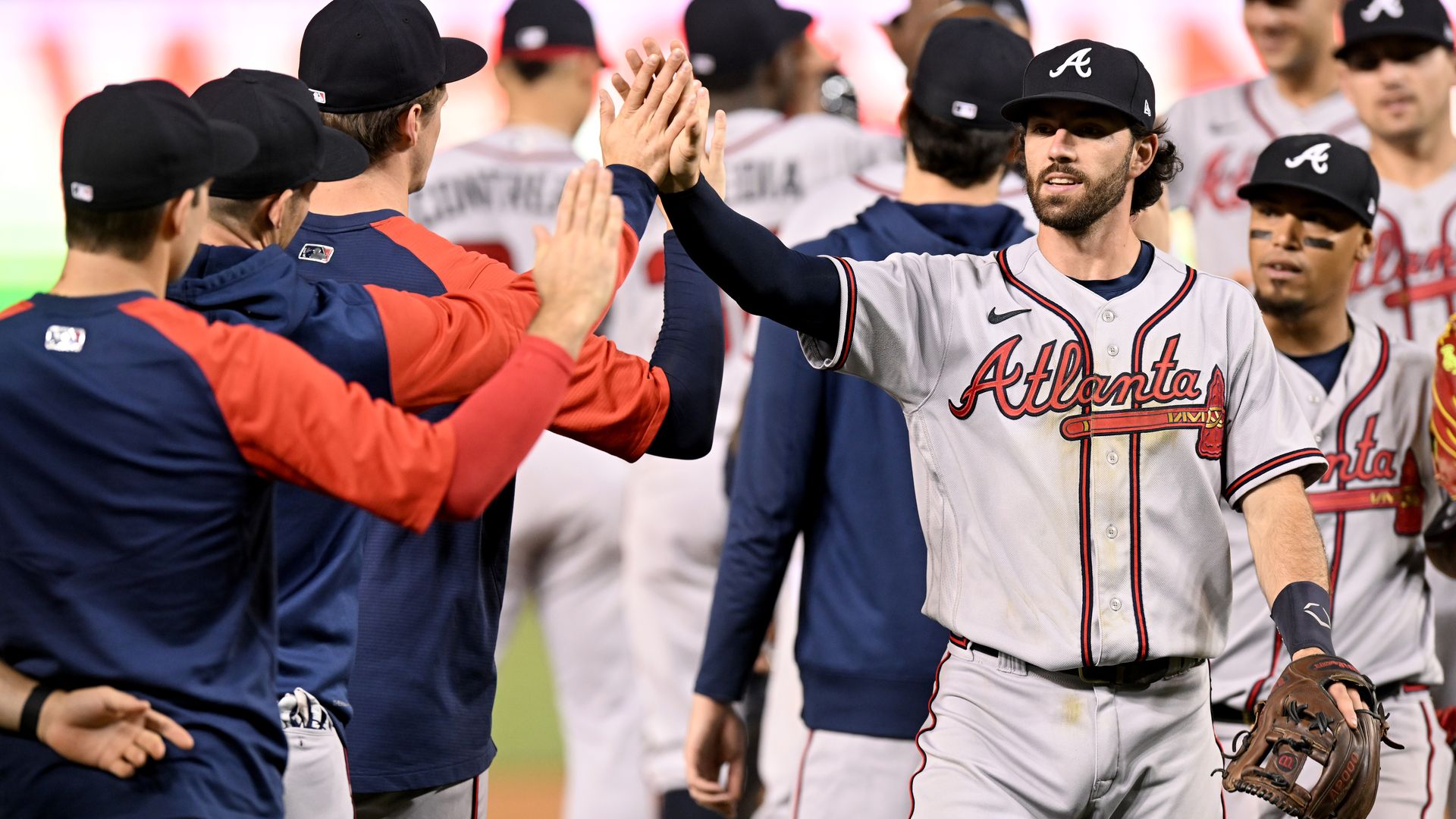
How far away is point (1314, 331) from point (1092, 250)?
1.24 m

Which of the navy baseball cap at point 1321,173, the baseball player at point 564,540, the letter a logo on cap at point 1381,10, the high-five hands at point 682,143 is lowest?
the baseball player at point 564,540

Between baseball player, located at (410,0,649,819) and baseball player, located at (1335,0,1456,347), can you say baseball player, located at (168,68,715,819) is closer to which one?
baseball player, located at (410,0,649,819)

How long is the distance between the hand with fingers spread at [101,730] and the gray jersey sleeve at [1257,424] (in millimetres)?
1885

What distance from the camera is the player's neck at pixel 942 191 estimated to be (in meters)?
3.65

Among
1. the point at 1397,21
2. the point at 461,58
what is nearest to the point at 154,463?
the point at 461,58

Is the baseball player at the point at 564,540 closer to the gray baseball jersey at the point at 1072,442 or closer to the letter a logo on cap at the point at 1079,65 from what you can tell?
the gray baseball jersey at the point at 1072,442

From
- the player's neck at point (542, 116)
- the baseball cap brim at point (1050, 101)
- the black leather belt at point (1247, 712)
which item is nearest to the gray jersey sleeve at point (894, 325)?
the baseball cap brim at point (1050, 101)

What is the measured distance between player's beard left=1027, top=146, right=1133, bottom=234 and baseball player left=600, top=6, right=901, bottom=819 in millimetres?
2395

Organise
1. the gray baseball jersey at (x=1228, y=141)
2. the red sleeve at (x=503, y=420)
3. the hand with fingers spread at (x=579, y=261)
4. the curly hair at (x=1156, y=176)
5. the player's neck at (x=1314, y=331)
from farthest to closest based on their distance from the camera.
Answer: the gray baseball jersey at (x=1228, y=141)
the player's neck at (x=1314, y=331)
the curly hair at (x=1156, y=176)
the hand with fingers spread at (x=579, y=261)
the red sleeve at (x=503, y=420)

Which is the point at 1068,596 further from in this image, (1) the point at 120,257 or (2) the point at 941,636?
(1) the point at 120,257

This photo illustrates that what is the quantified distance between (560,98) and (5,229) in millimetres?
3841

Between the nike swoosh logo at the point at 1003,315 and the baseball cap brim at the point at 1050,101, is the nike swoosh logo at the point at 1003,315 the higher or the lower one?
the lower one

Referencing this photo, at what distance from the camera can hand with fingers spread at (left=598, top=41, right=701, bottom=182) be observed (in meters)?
2.72

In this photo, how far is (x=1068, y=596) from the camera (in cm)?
297
